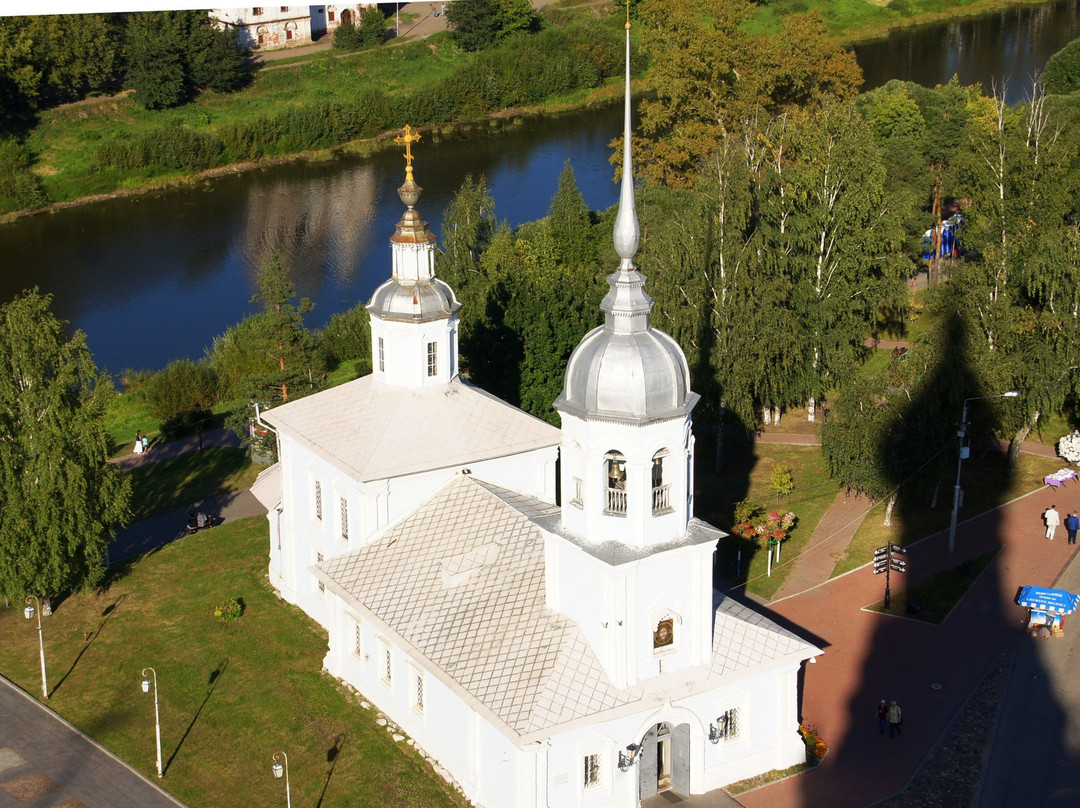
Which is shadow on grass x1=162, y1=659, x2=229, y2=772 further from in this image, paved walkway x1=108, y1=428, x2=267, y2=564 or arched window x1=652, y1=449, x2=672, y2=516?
arched window x1=652, y1=449, x2=672, y2=516

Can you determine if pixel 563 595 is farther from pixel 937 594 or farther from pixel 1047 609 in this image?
pixel 1047 609

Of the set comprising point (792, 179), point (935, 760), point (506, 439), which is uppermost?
point (792, 179)

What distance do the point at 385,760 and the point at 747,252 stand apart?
21.1 meters

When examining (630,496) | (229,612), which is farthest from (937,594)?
(229,612)

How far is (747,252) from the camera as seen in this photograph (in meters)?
44.2

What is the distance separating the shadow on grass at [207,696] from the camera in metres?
30.5

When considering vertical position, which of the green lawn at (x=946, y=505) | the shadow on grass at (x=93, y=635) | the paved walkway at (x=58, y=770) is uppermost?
the green lawn at (x=946, y=505)

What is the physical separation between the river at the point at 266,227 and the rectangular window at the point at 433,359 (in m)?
28.8

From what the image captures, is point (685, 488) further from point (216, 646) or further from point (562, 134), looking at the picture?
point (562, 134)

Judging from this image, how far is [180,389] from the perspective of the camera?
52.7m

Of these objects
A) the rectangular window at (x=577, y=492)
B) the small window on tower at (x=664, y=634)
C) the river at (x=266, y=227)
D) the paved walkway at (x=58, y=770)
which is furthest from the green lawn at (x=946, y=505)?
the river at (x=266, y=227)

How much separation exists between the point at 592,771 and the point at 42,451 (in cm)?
1586

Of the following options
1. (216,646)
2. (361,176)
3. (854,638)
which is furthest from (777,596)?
(361,176)

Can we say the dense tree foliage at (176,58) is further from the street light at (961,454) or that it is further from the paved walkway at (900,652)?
the paved walkway at (900,652)
